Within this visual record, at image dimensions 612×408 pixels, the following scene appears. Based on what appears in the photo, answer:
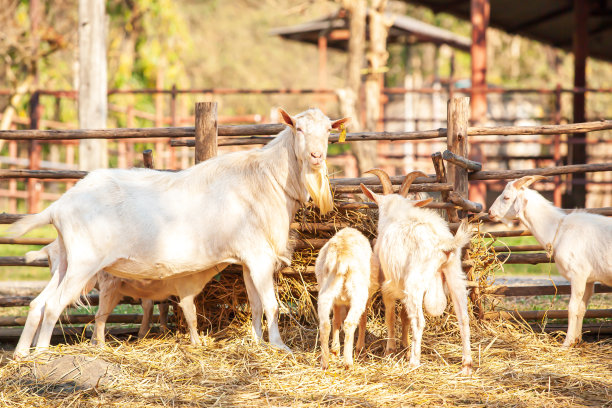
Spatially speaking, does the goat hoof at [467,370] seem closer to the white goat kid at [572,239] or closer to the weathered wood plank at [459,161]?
the white goat kid at [572,239]

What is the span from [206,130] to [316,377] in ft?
8.10

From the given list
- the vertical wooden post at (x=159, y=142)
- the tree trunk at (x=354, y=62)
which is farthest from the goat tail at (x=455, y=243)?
the vertical wooden post at (x=159, y=142)

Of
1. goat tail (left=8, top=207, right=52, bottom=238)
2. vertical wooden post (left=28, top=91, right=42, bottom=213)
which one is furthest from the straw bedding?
vertical wooden post (left=28, top=91, right=42, bottom=213)

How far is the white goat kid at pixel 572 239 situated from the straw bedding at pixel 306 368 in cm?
34

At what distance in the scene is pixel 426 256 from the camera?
4.92 m

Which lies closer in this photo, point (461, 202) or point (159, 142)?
point (461, 202)

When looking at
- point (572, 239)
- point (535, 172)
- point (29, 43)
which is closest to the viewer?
point (572, 239)

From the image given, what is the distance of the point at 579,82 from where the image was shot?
16.3 m

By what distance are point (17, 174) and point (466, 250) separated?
13.3ft

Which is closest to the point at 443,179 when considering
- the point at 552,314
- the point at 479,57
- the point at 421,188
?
the point at 421,188

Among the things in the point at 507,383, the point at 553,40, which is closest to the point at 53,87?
the point at 553,40

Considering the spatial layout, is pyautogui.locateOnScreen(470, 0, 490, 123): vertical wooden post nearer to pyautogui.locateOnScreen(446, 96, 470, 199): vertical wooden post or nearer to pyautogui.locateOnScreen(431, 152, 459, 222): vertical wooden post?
pyautogui.locateOnScreen(446, 96, 470, 199): vertical wooden post

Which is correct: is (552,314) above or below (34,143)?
below

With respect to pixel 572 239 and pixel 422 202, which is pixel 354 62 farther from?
pixel 422 202
